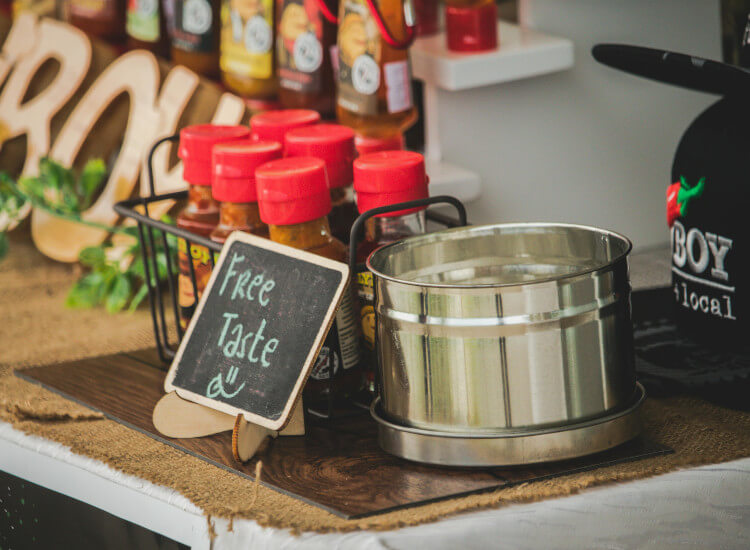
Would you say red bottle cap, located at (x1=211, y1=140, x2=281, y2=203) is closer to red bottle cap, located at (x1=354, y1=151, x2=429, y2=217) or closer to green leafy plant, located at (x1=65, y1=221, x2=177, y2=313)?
red bottle cap, located at (x1=354, y1=151, x2=429, y2=217)

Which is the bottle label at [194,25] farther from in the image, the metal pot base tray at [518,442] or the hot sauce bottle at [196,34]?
the metal pot base tray at [518,442]

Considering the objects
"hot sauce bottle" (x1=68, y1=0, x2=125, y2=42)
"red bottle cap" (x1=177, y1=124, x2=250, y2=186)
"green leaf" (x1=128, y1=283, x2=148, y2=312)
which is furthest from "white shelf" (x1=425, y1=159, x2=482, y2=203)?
"hot sauce bottle" (x1=68, y1=0, x2=125, y2=42)

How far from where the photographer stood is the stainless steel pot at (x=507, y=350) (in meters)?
0.67

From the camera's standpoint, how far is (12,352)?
3.87 feet

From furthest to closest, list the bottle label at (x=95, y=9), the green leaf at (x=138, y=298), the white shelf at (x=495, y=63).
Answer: the bottle label at (x=95, y=9), the green leaf at (x=138, y=298), the white shelf at (x=495, y=63)

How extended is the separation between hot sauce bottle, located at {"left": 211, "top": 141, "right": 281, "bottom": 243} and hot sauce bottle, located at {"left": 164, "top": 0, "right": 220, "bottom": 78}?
0.64 metres

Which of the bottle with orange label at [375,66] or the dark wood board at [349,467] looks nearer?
the dark wood board at [349,467]

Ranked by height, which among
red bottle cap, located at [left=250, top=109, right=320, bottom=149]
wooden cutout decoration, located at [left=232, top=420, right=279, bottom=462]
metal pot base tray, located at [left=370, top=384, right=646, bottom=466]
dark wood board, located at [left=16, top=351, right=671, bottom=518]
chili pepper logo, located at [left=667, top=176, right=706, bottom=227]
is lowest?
dark wood board, located at [left=16, top=351, right=671, bottom=518]

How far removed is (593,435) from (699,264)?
232mm

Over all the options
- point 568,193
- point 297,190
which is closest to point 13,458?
point 297,190

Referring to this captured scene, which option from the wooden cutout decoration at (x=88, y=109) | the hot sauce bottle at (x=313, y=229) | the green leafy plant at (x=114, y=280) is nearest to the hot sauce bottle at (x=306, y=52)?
the wooden cutout decoration at (x=88, y=109)

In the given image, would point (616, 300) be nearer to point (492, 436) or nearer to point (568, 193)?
point (492, 436)

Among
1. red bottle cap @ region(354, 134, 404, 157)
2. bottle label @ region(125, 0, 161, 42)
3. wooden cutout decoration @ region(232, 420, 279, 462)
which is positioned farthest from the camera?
bottle label @ region(125, 0, 161, 42)

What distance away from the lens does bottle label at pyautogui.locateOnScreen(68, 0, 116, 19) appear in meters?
1.73
